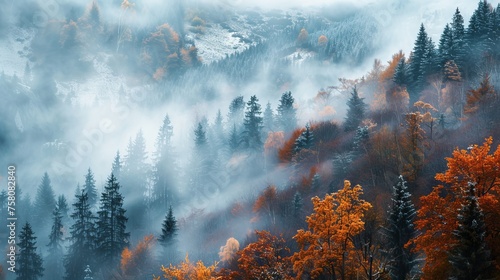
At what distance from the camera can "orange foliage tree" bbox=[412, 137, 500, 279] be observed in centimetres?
1945

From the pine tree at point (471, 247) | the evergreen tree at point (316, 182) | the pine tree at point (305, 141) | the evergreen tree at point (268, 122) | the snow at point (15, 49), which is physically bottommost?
the pine tree at point (471, 247)

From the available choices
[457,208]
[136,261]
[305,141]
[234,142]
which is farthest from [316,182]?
[234,142]

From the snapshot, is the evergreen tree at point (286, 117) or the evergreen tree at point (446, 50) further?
the evergreen tree at point (286, 117)

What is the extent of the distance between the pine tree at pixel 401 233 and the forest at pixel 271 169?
12cm

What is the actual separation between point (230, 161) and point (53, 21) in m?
152

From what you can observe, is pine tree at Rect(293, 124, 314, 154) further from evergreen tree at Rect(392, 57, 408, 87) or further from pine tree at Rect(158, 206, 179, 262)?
pine tree at Rect(158, 206, 179, 262)

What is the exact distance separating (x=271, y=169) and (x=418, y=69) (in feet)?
105

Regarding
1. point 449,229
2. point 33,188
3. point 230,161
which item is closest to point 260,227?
point 449,229

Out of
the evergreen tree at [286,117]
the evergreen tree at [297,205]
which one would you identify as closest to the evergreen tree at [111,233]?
the evergreen tree at [297,205]

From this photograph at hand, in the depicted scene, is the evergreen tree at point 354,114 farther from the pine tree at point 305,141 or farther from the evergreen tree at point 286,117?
the evergreen tree at point 286,117

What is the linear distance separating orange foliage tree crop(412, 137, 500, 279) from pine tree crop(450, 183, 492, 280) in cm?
66

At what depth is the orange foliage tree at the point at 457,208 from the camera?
19453 millimetres

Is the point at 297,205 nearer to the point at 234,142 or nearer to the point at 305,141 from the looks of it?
the point at 305,141

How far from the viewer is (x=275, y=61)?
177 metres
